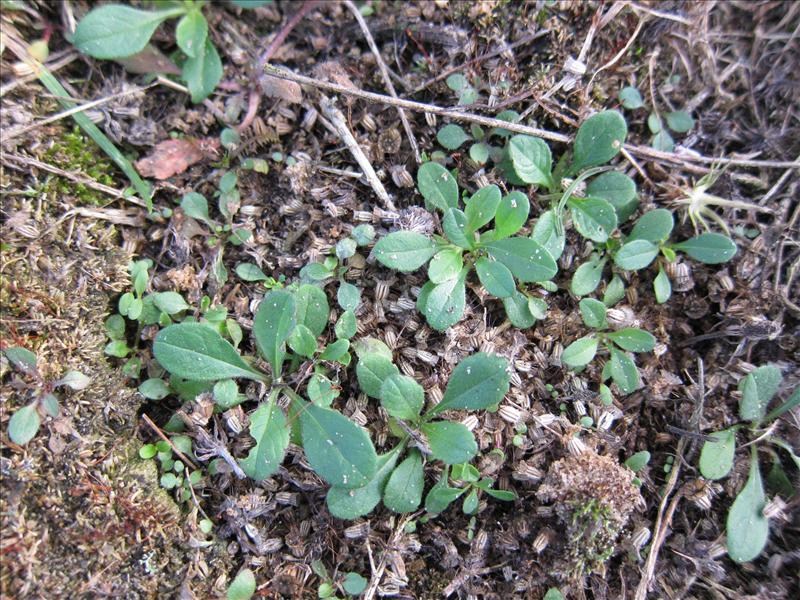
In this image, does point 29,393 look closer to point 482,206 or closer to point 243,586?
point 243,586

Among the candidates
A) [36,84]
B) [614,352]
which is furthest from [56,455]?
[614,352]

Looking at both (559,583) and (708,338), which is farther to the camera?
(708,338)

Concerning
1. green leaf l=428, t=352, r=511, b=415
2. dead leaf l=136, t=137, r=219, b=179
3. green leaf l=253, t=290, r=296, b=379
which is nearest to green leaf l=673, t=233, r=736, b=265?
green leaf l=428, t=352, r=511, b=415

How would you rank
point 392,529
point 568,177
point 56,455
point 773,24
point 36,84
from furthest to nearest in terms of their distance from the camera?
point 773,24
point 568,177
point 36,84
point 392,529
point 56,455

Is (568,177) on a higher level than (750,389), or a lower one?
higher

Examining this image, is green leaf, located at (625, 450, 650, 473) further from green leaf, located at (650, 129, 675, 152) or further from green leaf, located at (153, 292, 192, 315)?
green leaf, located at (153, 292, 192, 315)

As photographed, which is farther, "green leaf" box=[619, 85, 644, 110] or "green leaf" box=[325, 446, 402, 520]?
"green leaf" box=[619, 85, 644, 110]

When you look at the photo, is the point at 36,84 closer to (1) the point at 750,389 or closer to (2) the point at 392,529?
(2) the point at 392,529
